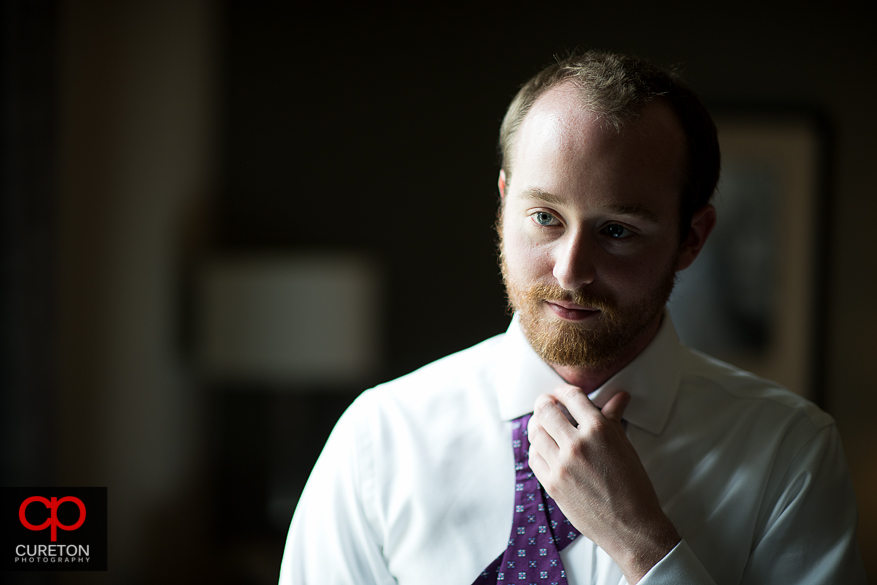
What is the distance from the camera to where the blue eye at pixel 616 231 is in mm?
928

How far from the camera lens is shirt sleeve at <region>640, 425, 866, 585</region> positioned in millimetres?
906

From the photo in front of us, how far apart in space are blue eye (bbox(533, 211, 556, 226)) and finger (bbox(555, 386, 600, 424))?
0.81 ft

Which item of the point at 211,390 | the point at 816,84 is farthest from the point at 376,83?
the point at 816,84

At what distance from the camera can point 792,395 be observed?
105cm

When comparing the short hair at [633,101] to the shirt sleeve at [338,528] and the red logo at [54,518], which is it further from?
the red logo at [54,518]

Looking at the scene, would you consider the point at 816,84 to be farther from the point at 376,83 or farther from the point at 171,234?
the point at 171,234

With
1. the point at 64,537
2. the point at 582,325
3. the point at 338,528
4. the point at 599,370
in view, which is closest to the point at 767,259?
the point at 599,370

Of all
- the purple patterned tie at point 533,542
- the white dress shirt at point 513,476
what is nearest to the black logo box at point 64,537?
the white dress shirt at point 513,476

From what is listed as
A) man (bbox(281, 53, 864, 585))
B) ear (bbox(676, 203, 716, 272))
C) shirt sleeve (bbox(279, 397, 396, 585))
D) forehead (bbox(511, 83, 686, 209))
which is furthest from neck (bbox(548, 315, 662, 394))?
shirt sleeve (bbox(279, 397, 396, 585))

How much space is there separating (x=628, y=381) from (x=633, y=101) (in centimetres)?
42

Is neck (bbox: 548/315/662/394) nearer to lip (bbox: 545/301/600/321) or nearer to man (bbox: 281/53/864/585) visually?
man (bbox: 281/53/864/585)

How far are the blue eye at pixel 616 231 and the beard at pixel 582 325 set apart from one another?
8cm

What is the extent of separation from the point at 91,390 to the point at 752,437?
86.9 inches

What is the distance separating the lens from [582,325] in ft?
3.11
